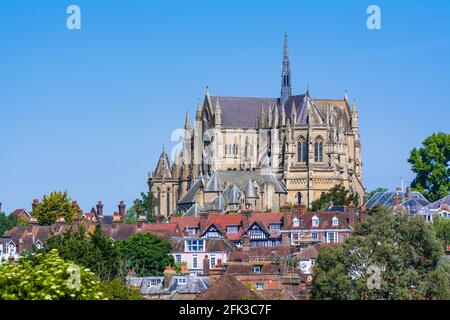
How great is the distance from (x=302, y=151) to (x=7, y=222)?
31.2 meters

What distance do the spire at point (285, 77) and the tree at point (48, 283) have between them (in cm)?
12652

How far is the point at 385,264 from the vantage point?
204 feet

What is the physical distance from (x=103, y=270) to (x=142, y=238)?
76.7 ft

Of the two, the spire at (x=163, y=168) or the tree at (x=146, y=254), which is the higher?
the spire at (x=163, y=168)

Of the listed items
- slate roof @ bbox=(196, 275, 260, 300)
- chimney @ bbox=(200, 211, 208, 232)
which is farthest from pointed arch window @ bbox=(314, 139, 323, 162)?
slate roof @ bbox=(196, 275, 260, 300)

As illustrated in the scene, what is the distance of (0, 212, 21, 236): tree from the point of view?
157 m

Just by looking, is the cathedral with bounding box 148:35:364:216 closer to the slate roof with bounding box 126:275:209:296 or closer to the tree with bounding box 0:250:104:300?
the slate roof with bounding box 126:275:209:296

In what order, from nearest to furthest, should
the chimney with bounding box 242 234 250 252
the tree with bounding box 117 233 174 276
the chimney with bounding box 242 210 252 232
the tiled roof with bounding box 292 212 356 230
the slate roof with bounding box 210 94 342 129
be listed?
the tree with bounding box 117 233 174 276 < the chimney with bounding box 242 234 250 252 < the tiled roof with bounding box 292 212 356 230 < the chimney with bounding box 242 210 252 232 < the slate roof with bounding box 210 94 342 129

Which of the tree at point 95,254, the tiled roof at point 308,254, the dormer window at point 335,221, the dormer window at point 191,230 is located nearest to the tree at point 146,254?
the tree at point 95,254

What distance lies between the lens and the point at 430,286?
5988 cm

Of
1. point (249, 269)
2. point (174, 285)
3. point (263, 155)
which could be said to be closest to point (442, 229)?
point (249, 269)

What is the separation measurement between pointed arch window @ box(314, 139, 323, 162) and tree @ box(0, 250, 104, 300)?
374 feet

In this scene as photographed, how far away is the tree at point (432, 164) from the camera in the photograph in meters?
164

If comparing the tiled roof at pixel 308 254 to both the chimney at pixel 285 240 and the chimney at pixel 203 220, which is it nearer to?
the chimney at pixel 285 240
